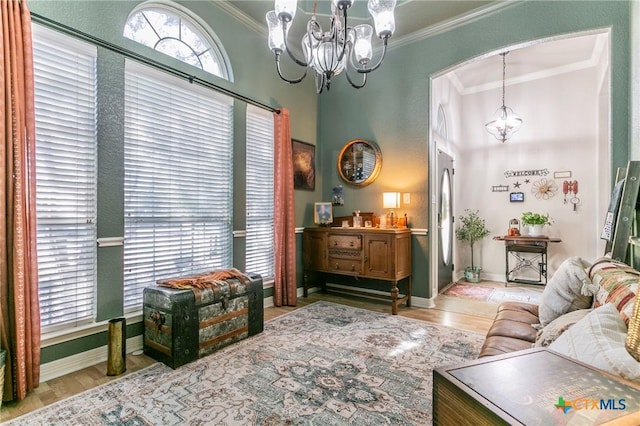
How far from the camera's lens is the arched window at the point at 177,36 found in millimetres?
2838

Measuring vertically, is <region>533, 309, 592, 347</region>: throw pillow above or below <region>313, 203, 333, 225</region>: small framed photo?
below

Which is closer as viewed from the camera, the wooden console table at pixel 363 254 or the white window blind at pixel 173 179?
the white window blind at pixel 173 179

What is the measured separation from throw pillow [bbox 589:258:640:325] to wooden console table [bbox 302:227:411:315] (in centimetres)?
186

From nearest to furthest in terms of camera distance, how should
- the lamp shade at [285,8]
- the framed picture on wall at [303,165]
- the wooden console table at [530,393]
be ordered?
the wooden console table at [530,393], the lamp shade at [285,8], the framed picture on wall at [303,165]

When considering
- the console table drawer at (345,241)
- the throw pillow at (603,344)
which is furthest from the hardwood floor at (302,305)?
the throw pillow at (603,344)

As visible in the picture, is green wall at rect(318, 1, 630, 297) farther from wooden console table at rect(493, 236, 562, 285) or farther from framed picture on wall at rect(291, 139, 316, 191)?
wooden console table at rect(493, 236, 562, 285)

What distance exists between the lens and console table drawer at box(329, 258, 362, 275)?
3.88 meters

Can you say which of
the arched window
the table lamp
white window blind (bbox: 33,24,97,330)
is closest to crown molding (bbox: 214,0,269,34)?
the arched window

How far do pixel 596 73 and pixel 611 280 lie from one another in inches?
196

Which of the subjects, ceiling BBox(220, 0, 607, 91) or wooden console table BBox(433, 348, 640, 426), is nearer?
wooden console table BBox(433, 348, 640, 426)

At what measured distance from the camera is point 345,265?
3.98m

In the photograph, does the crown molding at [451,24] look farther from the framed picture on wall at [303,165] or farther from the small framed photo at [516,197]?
the small framed photo at [516,197]

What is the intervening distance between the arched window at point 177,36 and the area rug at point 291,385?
9.47ft

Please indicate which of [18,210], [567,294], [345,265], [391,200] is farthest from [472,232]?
[18,210]
